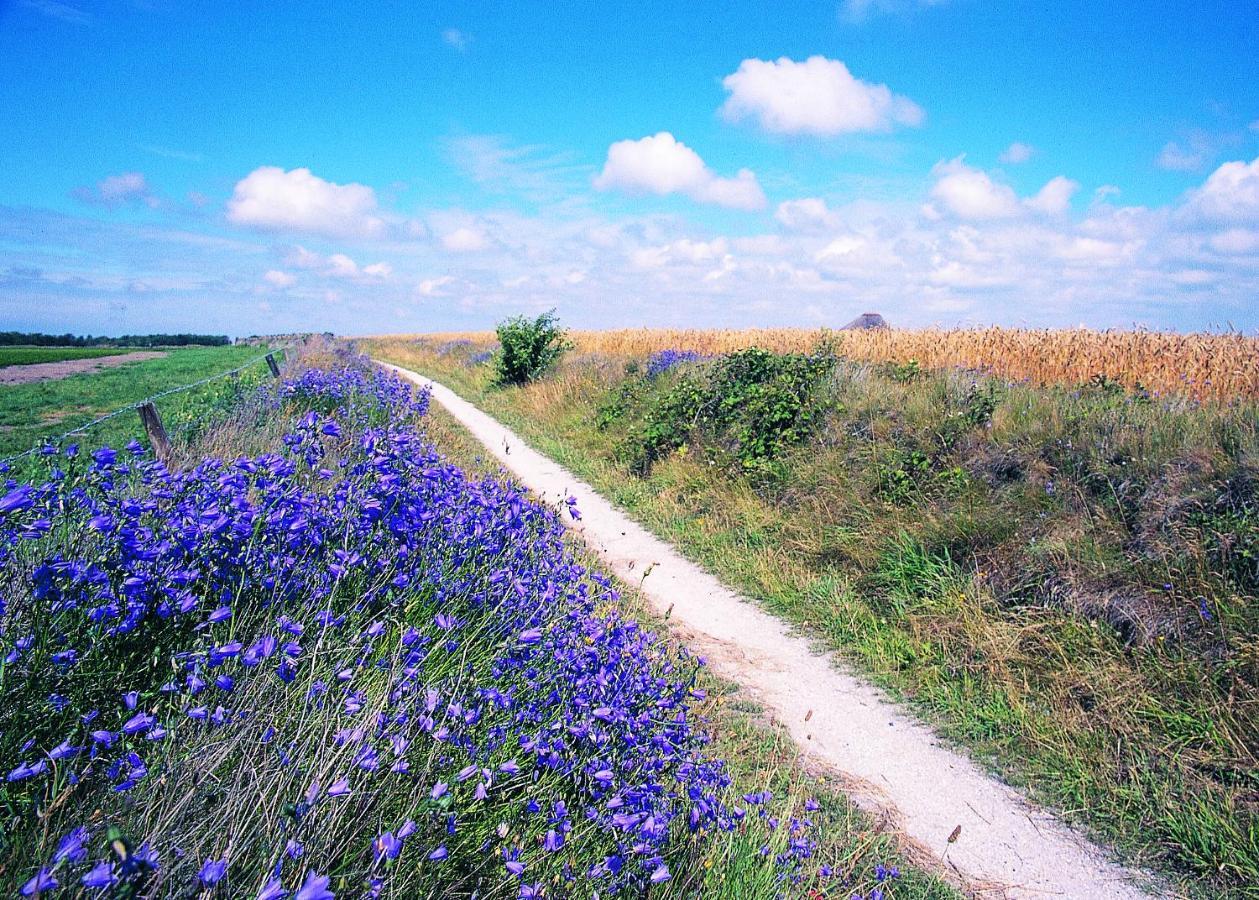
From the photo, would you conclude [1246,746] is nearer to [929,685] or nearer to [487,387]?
[929,685]

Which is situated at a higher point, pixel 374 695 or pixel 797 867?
pixel 374 695

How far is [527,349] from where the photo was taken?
21.0m

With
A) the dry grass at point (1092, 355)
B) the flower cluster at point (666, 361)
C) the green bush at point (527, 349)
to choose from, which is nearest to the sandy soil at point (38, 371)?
the green bush at point (527, 349)

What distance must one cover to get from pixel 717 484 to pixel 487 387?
15312 mm

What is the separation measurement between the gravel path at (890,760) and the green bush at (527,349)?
1475cm

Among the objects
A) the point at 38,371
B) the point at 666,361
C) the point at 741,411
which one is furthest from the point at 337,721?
the point at 38,371

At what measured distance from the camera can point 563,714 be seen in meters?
2.64

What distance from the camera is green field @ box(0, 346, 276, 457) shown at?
12.4 meters

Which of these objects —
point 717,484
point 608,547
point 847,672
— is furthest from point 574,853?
point 717,484

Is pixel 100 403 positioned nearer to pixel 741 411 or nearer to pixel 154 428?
pixel 154 428

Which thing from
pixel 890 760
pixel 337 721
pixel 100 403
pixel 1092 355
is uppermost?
pixel 1092 355

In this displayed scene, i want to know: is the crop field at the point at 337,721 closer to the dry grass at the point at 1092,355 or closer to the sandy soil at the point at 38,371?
the dry grass at the point at 1092,355

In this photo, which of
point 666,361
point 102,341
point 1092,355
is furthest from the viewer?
point 102,341

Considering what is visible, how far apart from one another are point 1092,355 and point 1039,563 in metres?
6.33
